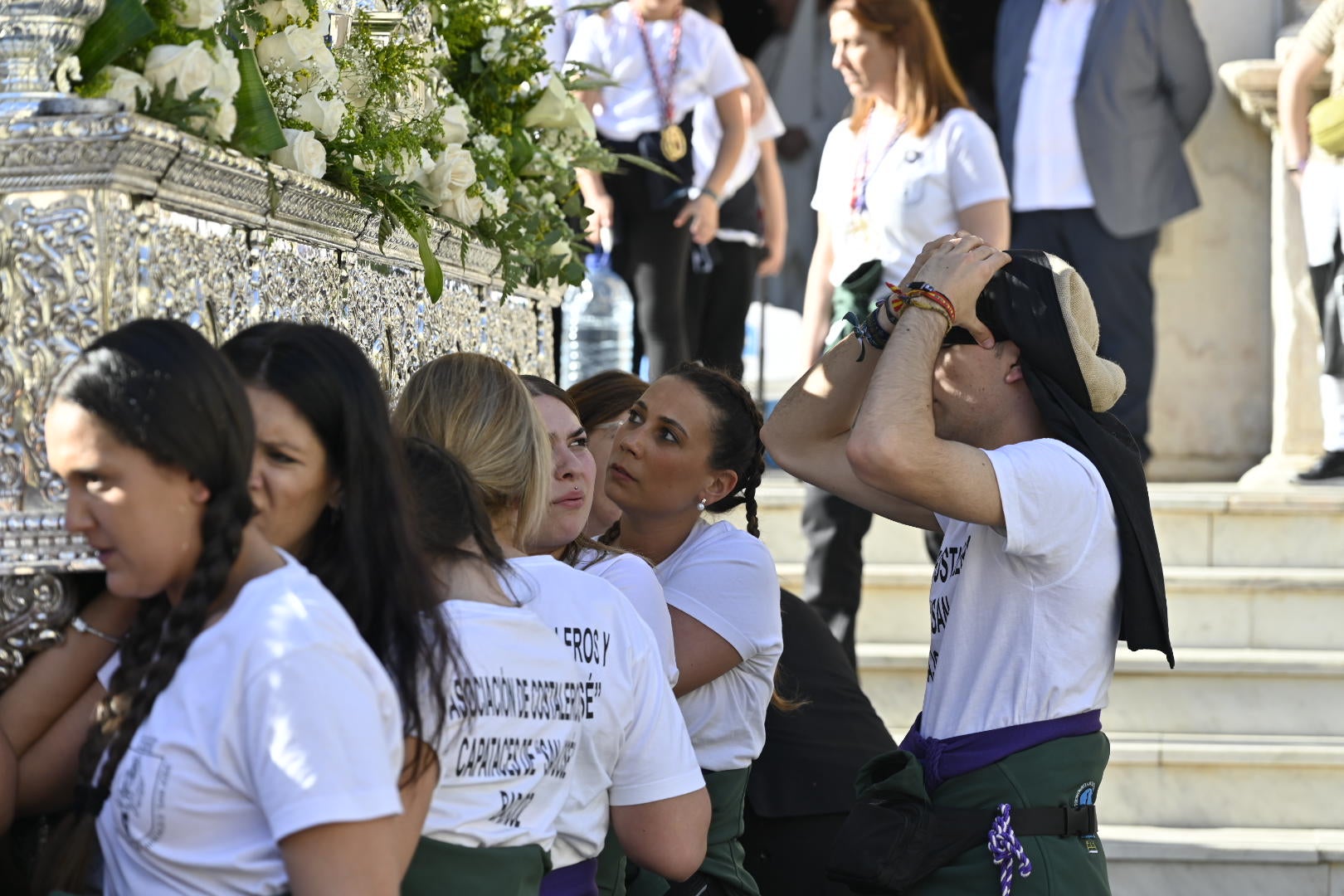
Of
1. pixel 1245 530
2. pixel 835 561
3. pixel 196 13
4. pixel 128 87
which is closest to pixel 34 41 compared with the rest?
pixel 128 87

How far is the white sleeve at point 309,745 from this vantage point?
1.48m

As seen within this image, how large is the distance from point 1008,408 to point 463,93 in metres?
1.46

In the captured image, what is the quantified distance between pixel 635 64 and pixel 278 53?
11.6ft

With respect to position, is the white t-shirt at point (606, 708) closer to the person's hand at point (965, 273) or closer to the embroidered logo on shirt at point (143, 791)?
the embroidered logo on shirt at point (143, 791)

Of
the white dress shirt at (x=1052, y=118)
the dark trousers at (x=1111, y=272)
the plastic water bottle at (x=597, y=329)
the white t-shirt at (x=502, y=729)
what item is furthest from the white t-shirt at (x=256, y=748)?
the white dress shirt at (x=1052, y=118)

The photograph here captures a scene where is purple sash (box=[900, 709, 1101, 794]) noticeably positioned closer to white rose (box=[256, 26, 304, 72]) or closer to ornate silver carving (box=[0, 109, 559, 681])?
ornate silver carving (box=[0, 109, 559, 681])

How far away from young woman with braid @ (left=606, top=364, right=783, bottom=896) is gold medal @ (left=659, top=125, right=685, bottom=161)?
8.24 feet

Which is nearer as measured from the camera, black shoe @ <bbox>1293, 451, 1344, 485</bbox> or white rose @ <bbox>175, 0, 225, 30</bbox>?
white rose @ <bbox>175, 0, 225, 30</bbox>

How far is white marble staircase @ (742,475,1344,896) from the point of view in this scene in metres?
4.83

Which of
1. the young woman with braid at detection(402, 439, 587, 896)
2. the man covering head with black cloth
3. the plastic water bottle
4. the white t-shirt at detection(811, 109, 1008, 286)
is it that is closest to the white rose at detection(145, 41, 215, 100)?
the young woman with braid at detection(402, 439, 587, 896)

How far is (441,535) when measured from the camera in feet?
6.56

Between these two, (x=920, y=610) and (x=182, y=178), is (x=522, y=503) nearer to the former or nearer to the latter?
(x=182, y=178)

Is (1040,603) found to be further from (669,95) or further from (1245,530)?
(1245,530)

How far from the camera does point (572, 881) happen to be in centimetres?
219
